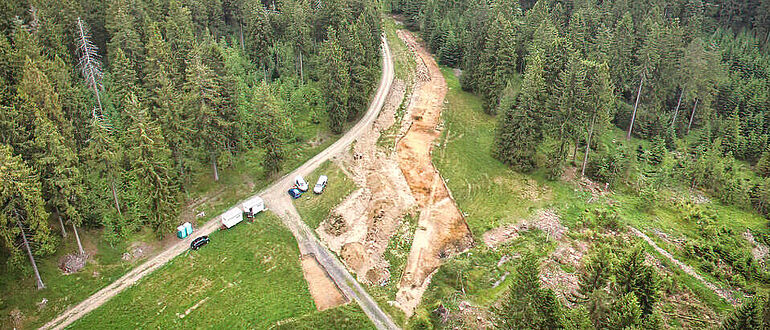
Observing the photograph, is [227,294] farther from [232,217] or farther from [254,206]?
[254,206]

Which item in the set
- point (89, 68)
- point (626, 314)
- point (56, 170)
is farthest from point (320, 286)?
point (89, 68)

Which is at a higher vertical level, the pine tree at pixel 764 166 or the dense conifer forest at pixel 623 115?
the dense conifer forest at pixel 623 115

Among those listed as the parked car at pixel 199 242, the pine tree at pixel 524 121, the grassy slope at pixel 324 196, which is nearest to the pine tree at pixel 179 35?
the grassy slope at pixel 324 196

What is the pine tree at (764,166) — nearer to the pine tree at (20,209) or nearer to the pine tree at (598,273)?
→ the pine tree at (598,273)

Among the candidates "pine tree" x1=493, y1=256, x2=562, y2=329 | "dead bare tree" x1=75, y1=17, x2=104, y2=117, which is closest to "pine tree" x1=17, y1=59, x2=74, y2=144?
"dead bare tree" x1=75, y1=17, x2=104, y2=117

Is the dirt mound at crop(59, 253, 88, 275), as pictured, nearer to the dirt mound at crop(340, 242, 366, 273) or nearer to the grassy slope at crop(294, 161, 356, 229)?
the grassy slope at crop(294, 161, 356, 229)

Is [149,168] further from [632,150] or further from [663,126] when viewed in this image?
[663,126]
